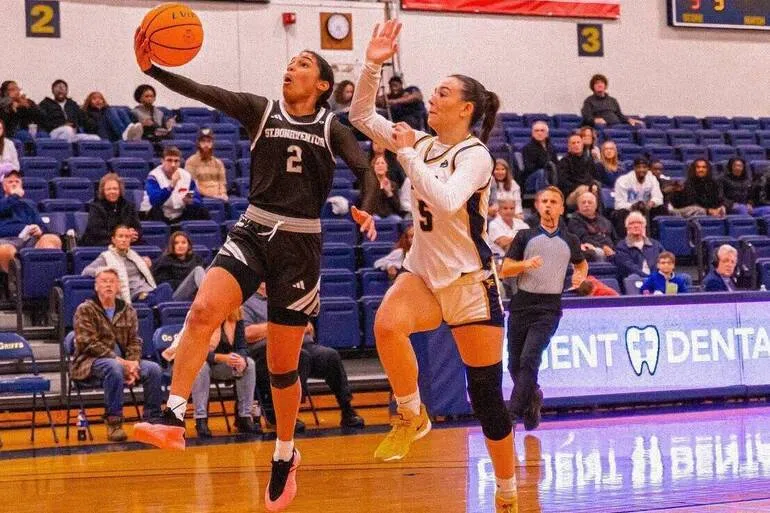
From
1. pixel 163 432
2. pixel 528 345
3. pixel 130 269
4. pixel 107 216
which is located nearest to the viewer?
pixel 163 432

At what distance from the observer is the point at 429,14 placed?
2106 centimetres

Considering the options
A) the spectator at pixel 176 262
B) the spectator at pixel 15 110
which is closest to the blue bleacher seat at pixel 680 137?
the spectator at pixel 15 110

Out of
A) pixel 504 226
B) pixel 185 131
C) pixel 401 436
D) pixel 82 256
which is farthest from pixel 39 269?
pixel 401 436

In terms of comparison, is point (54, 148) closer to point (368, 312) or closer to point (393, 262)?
point (393, 262)

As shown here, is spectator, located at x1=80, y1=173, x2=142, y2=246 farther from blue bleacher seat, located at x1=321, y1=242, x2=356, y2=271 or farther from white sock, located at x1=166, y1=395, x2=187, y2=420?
white sock, located at x1=166, y1=395, x2=187, y2=420

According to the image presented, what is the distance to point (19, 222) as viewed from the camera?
12.9 meters

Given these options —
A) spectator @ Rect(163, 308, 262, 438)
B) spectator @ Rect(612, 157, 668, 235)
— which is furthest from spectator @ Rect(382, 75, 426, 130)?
spectator @ Rect(163, 308, 262, 438)

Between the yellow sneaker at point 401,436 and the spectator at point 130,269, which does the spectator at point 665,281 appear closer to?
the spectator at point 130,269

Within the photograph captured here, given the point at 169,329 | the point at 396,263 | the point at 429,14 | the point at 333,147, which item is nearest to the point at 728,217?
the point at 396,263

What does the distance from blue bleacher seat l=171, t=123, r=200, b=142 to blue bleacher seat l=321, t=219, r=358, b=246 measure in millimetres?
3364

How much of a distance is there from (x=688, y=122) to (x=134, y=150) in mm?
10246

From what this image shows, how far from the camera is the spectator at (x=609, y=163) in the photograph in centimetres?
1735

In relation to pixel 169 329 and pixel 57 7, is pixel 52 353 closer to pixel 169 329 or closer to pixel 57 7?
pixel 169 329

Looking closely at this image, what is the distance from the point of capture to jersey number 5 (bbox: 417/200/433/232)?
5808 mm
